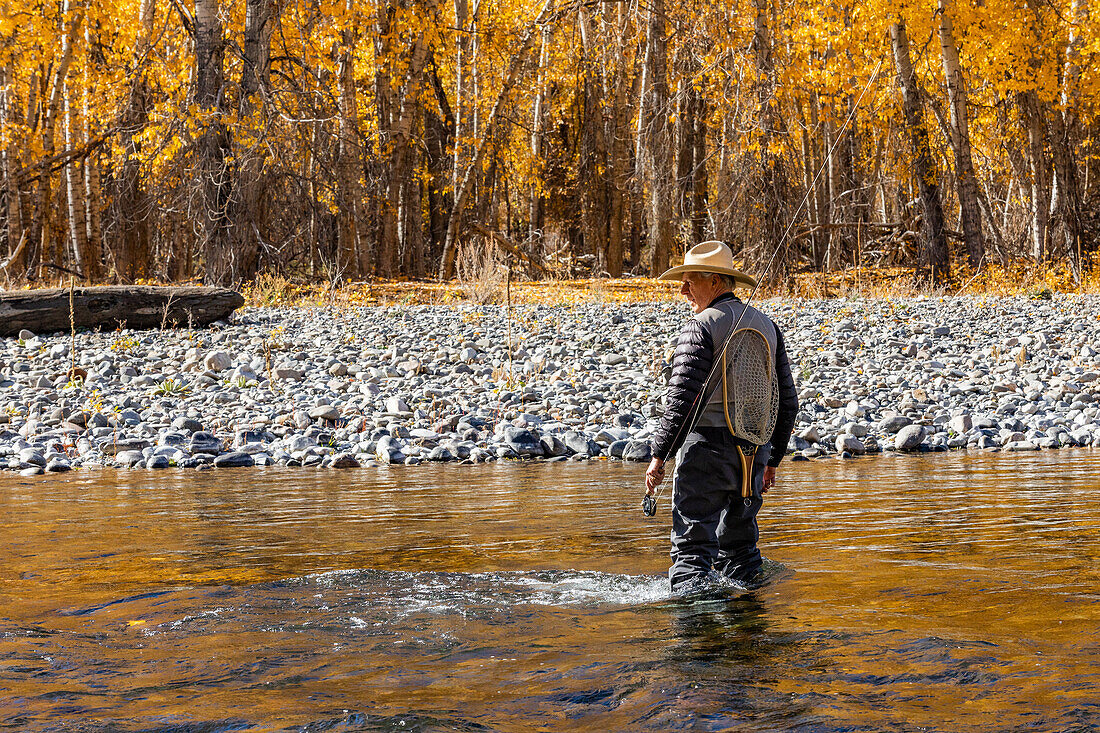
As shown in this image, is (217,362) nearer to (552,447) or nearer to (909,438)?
(552,447)

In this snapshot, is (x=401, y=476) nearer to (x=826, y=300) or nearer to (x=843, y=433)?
(x=843, y=433)

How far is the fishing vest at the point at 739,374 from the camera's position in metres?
4.99

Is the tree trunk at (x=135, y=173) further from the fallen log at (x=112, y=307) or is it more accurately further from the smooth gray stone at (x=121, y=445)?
the smooth gray stone at (x=121, y=445)

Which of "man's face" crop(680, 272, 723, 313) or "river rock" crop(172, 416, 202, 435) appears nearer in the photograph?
"man's face" crop(680, 272, 723, 313)

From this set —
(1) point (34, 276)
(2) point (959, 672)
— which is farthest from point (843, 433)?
(1) point (34, 276)

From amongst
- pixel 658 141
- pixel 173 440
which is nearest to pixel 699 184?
pixel 658 141

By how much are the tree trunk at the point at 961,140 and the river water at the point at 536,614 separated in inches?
565

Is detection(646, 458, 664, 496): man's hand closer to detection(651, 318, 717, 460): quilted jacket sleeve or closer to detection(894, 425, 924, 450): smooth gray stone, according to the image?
detection(651, 318, 717, 460): quilted jacket sleeve

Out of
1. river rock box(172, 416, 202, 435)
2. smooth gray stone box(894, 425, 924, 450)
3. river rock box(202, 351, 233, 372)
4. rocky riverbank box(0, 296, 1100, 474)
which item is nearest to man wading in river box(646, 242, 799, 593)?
rocky riverbank box(0, 296, 1100, 474)

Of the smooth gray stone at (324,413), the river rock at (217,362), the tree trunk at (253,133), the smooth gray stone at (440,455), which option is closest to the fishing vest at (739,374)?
the smooth gray stone at (440,455)

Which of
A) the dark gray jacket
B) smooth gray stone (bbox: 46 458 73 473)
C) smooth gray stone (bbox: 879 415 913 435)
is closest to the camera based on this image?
the dark gray jacket

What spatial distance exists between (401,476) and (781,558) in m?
3.96

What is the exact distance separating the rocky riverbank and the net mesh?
4603 millimetres

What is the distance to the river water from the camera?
339 centimetres
